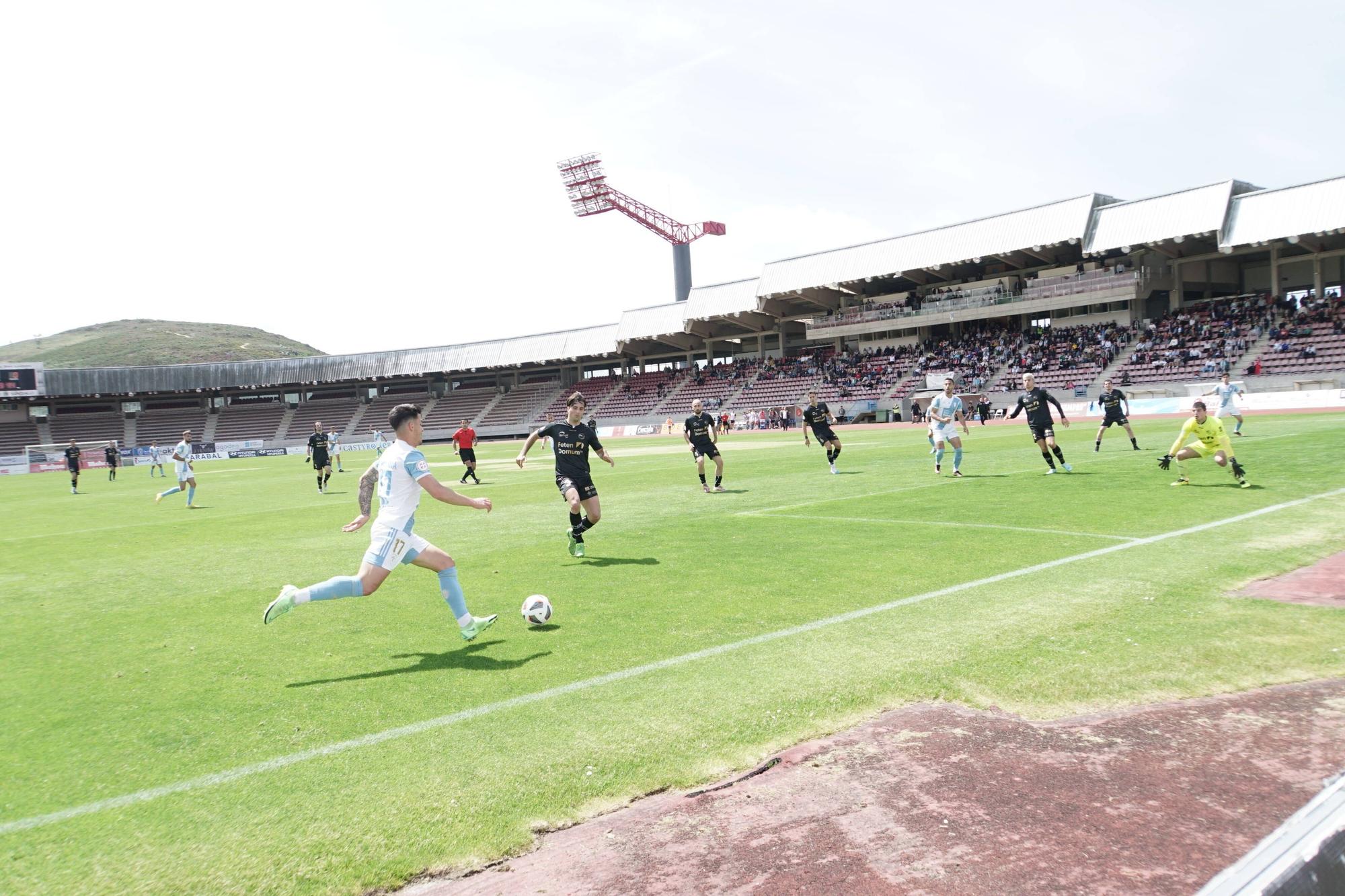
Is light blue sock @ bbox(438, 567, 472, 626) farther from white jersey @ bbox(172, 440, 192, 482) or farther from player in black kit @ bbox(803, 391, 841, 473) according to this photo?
white jersey @ bbox(172, 440, 192, 482)

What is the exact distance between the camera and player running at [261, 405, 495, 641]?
272 inches

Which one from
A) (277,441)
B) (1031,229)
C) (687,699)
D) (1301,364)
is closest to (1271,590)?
(687,699)

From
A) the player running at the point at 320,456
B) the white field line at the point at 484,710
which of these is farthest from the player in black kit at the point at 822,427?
the player running at the point at 320,456

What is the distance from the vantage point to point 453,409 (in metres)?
88.2

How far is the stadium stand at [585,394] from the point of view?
78.5m

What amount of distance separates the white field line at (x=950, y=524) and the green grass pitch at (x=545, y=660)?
7 cm

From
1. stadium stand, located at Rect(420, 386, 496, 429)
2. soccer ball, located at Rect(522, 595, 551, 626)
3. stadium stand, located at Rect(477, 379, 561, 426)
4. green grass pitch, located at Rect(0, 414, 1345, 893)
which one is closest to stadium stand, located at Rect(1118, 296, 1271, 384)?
green grass pitch, located at Rect(0, 414, 1345, 893)

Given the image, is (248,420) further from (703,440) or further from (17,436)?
(703,440)

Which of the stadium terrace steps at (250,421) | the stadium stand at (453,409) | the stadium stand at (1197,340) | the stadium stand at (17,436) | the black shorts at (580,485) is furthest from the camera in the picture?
the stadium terrace steps at (250,421)

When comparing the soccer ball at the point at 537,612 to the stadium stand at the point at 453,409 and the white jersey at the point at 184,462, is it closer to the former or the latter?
the white jersey at the point at 184,462

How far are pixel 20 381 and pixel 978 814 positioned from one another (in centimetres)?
9878

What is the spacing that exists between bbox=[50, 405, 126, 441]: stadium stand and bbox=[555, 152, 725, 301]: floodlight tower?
170ft

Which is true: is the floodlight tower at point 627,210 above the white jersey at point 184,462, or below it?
above

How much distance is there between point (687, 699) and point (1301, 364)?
4551 cm
